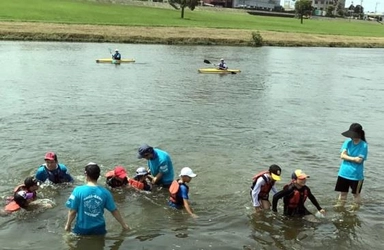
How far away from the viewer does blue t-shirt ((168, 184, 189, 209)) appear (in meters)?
11.3

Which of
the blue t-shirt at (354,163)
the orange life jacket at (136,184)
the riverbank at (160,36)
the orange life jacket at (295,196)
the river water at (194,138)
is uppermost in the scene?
the riverbank at (160,36)

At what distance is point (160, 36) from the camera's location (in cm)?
7100

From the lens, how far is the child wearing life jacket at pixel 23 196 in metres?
11.3

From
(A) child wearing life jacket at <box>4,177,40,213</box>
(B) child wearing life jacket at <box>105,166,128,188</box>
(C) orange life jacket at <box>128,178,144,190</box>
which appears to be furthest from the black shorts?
(A) child wearing life jacket at <box>4,177,40,213</box>

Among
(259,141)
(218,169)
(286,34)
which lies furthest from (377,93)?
(286,34)

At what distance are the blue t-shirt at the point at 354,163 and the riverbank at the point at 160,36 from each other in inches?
2199

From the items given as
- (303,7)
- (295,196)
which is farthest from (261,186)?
(303,7)

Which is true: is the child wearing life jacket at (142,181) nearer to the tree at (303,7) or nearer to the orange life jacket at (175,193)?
the orange life jacket at (175,193)

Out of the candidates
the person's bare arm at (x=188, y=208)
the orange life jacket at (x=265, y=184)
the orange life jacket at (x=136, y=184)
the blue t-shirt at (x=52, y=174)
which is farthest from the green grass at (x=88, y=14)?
the orange life jacket at (x=265, y=184)

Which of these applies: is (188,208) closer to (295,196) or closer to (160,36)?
(295,196)

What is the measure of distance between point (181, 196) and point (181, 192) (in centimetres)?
20

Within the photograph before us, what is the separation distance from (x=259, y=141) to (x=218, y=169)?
14.2 ft

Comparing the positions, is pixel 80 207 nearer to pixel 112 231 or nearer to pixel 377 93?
pixel 112 231

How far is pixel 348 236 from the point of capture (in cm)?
1082
